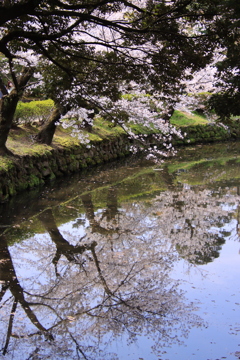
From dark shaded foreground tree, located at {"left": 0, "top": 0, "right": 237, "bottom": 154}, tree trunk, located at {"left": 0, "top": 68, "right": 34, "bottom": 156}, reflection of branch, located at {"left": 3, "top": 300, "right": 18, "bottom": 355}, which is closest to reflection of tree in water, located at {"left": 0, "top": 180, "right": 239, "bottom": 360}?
reflection of branch, located at {"left": 3, "top": 300, "right": 18, "bottom": 355}

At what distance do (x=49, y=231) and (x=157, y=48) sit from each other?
3.93 m

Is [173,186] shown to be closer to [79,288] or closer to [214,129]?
[79,288]

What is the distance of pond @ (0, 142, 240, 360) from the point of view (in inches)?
165

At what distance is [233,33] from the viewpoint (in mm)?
6004

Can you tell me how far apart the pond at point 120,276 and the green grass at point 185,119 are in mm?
14239

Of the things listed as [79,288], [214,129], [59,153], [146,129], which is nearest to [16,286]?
→ [79,288]

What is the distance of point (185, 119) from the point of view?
25.7 m

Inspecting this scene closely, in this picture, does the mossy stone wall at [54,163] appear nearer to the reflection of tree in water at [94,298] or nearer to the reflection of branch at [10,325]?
the reflection of tree in water at [94,298]

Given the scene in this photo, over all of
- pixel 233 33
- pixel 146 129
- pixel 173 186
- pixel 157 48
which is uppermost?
pixel 146 129

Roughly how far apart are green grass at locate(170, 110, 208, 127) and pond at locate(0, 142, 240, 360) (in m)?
14.2

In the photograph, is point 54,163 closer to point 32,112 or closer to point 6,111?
point 32,112

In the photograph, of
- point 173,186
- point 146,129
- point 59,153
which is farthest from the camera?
point 146,129

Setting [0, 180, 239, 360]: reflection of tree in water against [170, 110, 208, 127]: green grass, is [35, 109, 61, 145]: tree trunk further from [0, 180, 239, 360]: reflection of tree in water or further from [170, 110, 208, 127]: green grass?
[170, 110, 208, 127]: green grass

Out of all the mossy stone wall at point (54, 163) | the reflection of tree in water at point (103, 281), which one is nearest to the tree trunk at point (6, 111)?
the mossy stone wall at point (54, 163)
